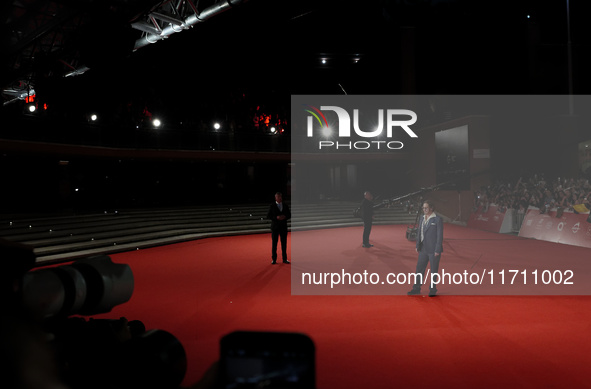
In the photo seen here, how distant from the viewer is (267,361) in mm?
949

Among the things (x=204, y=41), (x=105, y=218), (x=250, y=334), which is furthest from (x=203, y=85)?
(x=250, y=334)

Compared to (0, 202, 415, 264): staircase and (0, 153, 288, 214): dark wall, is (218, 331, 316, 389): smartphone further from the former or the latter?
(0, 153, 288, 214): dark wall

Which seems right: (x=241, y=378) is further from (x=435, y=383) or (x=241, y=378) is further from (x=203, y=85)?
(x=203, y=85)

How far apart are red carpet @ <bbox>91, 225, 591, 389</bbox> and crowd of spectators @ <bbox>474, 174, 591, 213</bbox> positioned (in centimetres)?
391

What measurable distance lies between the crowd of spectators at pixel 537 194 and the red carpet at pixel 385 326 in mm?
3909

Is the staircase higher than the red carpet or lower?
higher

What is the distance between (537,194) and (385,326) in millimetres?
11291

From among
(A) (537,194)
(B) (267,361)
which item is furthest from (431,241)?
(A) (537,194)

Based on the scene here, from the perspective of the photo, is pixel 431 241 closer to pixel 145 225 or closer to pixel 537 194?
pixel 537 194

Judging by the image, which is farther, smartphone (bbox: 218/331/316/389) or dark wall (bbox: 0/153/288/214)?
dark wall (bbox: 0/153/288/214)

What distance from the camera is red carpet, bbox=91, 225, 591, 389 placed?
12.2 feet

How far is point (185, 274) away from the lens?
8.61 meters

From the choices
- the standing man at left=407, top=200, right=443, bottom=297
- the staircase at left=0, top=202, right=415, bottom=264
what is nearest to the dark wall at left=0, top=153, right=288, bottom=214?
the staircase at left=0, top=202, right=415, bottom=264

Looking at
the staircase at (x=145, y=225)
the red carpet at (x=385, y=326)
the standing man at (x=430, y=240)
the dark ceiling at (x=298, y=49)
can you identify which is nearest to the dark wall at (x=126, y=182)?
the staircase at (x=145, y=225)
